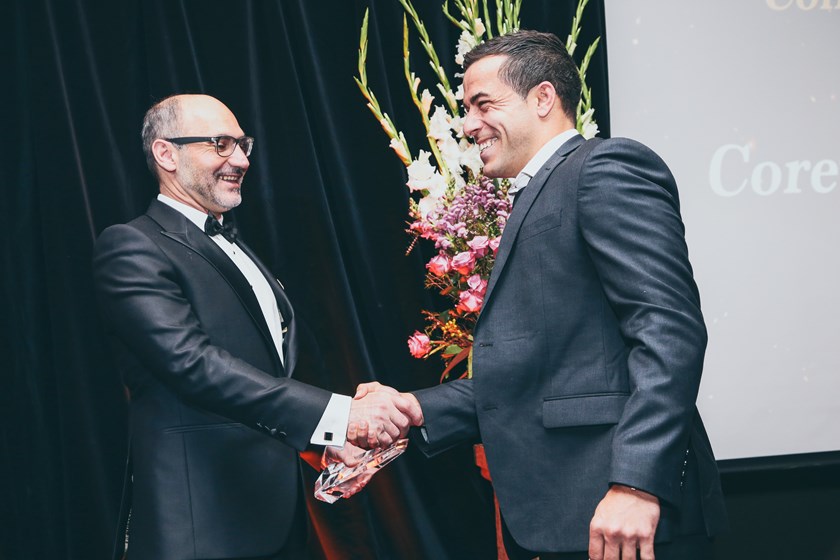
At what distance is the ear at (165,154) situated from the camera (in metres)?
2.28

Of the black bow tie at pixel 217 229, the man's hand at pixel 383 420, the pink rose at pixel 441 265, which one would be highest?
the black bow tie at pixel 217 229

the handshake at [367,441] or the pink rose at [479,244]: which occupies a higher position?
the pink rose at [479,244]

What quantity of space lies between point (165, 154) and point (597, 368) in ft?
4.69

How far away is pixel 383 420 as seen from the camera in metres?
2.17

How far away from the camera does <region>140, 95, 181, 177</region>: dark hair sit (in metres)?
2.30

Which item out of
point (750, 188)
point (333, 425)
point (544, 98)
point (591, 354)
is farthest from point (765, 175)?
point (333, 425)

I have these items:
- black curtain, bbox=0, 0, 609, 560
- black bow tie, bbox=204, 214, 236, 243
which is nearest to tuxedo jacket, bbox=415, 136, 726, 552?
black bow tie, bbox=204, 214, 236, 243

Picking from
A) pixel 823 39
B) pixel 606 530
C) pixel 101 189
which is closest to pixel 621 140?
pixel 606 530

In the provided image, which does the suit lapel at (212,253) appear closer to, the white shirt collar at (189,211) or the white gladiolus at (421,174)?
the white shirt collar at (189,211)

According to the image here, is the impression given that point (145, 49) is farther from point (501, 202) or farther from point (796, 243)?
point (796, 243)

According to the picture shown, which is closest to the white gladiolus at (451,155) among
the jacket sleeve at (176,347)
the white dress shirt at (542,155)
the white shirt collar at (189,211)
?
the white dress shirt at (542,155)

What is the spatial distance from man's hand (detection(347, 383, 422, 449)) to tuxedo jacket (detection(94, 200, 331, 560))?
141mm

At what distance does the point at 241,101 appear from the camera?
304 cm

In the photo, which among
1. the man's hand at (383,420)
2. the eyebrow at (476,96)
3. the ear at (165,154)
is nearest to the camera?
the eyebrow at (476,96)
